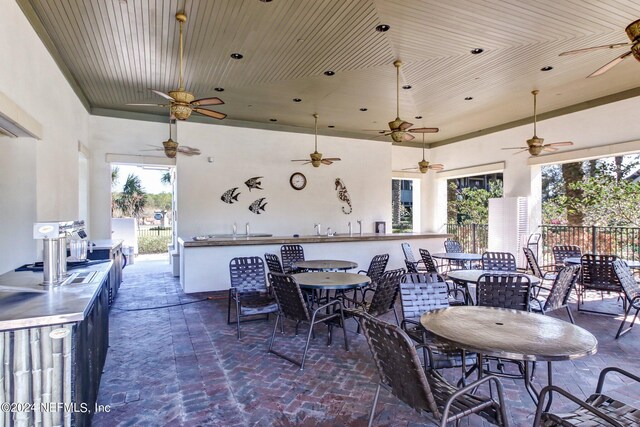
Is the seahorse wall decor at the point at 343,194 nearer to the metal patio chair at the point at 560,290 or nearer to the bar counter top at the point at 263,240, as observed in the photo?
the bar counter top at the point at 263,240

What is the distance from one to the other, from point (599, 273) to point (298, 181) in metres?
6.24

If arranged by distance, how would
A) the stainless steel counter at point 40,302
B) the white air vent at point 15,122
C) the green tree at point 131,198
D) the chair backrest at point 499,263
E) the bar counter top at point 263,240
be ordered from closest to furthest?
the stainless steel counter at point 40,302 < the white air vent at point 15,122 < the chair backrest at point 499,263 < the bar counter top at point 263,240 < the green tree at point 131,198

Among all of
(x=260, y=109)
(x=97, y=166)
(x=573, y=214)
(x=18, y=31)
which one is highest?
(x=260, y=109)

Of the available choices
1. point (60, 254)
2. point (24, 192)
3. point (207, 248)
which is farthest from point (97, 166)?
point (60, 254)

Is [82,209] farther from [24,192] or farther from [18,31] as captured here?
[18,31]

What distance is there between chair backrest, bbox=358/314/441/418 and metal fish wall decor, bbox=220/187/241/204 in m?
6.56

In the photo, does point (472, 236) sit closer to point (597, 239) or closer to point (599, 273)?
point (597, 239)

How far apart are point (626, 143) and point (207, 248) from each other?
26.1ft

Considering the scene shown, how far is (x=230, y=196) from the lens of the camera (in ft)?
26.6

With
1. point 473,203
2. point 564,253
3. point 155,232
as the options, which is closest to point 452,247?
Answer: point 564,253

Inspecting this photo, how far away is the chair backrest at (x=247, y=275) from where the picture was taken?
4.53m

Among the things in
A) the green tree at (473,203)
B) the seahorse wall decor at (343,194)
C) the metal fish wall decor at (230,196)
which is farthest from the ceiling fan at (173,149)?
the green tree at (473,203)

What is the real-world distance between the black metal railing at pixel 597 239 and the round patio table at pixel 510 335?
6.61 metres

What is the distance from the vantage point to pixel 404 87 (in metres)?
6.34
